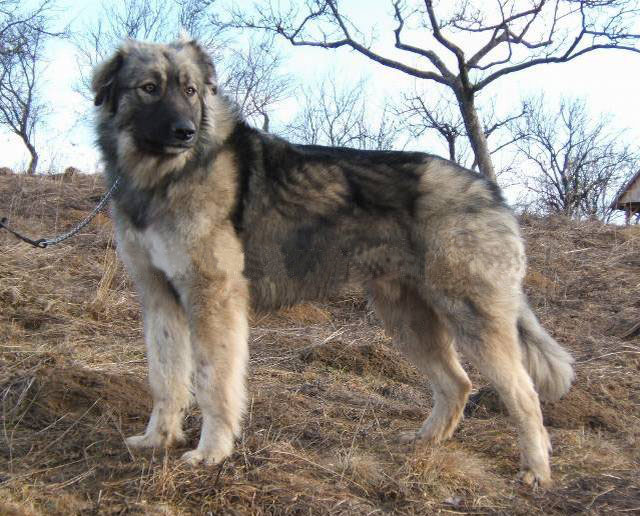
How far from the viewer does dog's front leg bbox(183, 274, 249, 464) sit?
3.93m

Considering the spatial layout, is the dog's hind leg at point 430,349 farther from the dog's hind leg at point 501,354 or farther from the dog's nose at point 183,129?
the dog's nose at point 183,129

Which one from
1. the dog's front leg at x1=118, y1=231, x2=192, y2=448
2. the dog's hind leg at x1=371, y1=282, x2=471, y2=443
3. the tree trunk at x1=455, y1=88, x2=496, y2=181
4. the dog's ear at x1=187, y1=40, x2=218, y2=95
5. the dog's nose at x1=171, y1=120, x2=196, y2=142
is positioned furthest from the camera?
the tree trunk at x1=455, y1=88, x2=496, y2=181

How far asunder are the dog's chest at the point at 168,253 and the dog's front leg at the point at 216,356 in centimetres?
13

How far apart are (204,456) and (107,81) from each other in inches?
90.6

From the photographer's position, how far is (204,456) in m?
3.81

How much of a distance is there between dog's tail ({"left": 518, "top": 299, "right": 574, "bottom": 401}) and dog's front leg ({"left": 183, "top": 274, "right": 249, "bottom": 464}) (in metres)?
1.88

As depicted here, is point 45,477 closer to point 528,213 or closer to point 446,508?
point 446,508

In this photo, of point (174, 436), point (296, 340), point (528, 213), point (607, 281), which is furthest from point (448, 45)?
point (174, 436)

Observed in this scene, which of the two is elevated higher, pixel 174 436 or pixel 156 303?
pixel 156 303

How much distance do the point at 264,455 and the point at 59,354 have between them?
248 centimetres

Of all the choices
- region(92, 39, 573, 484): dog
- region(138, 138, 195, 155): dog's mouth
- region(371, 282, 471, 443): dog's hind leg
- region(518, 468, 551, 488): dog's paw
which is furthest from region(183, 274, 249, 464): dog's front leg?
region(518, 468, 551, 488): dog's paw

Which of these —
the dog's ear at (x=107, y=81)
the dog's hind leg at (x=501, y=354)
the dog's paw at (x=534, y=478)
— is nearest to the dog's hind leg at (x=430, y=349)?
the dog's hind leg at (x=501, y=354)

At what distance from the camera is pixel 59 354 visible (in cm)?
555

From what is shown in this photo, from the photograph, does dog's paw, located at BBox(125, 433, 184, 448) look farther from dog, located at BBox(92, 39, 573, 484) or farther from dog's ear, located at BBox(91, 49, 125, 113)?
dog's ear, located at BBox(91, 49, 125, 113)
